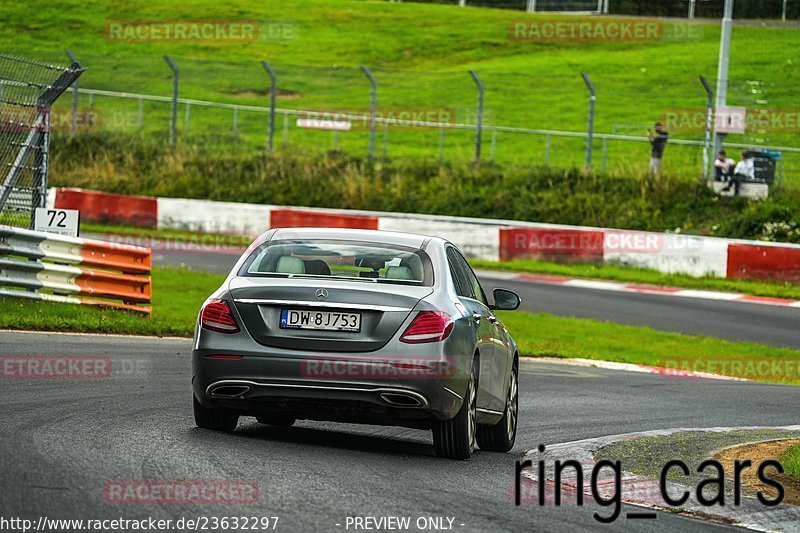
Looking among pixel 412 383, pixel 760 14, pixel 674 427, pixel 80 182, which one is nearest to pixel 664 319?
pixel 674 427

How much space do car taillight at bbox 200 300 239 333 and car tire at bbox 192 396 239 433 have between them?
59 cm

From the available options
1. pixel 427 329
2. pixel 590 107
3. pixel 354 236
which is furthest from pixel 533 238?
pixel 427 329

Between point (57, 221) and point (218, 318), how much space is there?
8.29 metres

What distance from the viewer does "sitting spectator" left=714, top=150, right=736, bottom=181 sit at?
2958 centimetres

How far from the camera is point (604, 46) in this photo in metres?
65.8

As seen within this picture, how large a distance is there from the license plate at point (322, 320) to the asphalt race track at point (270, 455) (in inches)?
28.8

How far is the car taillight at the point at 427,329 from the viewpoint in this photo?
842cm

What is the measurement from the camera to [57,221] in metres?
16.4

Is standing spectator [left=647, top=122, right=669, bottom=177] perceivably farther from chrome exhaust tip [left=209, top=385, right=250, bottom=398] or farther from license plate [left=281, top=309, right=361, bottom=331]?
chrome exhaust tip [left=209, top=385, right=250, bottom=398]

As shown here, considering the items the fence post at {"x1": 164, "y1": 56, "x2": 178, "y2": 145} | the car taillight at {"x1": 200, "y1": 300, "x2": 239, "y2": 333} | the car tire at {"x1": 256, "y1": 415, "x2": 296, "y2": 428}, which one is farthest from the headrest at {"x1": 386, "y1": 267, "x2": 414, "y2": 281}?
the fence post at {"x1": 164, "y1": 56, "x2": 178, "y2": 145}

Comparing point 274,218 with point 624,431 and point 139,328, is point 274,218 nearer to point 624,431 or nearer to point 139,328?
point 139,328

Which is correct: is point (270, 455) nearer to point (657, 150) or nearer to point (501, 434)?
point (501, 434)

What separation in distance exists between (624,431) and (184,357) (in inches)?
201

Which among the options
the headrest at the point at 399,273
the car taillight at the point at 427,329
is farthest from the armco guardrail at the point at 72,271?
the car taillight at the point at 427,329
